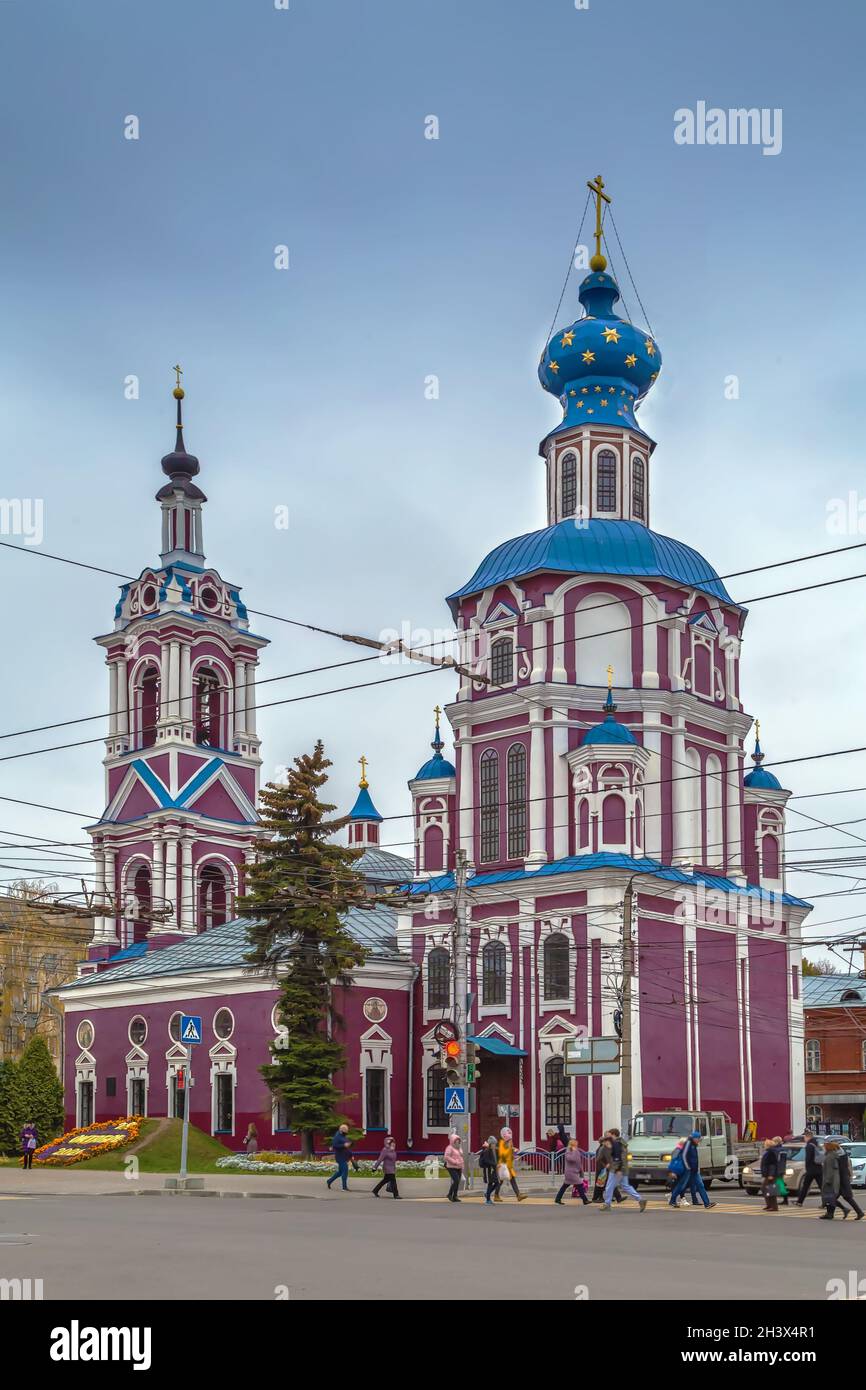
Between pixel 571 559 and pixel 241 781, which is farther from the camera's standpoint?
pixel 241 781

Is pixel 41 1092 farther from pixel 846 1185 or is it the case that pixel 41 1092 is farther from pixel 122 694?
pixel 846 1185

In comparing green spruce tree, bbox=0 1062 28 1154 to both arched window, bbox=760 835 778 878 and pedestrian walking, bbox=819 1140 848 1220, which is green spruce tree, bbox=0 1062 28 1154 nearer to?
arched window, bbox=760 835 778 878

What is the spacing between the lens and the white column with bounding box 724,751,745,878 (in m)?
57.2

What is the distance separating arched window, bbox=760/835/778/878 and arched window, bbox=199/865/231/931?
2229cm

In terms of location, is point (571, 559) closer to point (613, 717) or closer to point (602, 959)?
point (613, 717)

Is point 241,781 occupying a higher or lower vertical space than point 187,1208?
higher

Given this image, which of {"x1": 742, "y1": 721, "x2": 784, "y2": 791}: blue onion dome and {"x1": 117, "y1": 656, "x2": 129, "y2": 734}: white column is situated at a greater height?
{"x1": 117, "y1": 656, "x2": 129, "y2": 734}: white column

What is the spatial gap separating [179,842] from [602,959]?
23.3 meters

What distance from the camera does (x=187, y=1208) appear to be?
29703 mm


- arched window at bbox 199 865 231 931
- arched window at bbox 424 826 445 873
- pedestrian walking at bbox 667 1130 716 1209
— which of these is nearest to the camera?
pedestrian walking at bbox 667 1130 716 1209

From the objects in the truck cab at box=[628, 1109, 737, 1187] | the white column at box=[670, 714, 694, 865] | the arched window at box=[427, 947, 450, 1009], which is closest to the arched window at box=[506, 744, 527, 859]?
the arched window at box=[427, 947, 450, 1009]

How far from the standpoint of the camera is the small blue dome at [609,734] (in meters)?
52.6
